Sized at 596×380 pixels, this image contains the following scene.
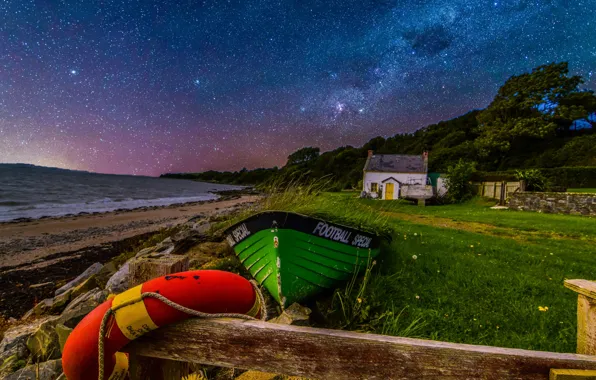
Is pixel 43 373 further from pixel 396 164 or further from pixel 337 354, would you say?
pixel 396 164

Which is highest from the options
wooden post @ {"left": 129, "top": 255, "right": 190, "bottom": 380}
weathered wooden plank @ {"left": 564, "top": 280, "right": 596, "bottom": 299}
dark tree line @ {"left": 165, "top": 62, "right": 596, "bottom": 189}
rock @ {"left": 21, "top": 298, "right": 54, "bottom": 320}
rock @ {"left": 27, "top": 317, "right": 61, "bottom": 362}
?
dark tree line @ {"left": 165, "top": 62, "right": 596, "bottom": 189}

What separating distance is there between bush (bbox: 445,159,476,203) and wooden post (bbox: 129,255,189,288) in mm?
24411

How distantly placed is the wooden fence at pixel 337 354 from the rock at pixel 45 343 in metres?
2.76

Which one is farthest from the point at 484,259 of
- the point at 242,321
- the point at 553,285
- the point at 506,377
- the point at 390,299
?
the point at 242,321

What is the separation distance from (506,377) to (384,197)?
30.1m

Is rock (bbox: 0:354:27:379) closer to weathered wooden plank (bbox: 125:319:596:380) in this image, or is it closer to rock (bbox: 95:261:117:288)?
weathered wooden plank (bbox: 125:319:596:380)

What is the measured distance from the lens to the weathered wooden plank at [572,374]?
1.43m

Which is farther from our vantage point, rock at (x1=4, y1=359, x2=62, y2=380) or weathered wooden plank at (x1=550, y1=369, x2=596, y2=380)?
rock at (x1=4, y1=359, x2=62, y2=380)

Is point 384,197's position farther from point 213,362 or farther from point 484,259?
point 213,362

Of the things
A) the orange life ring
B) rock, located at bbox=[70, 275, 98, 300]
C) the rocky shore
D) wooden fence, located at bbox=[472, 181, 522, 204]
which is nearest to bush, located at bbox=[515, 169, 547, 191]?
wooden fence, located at bbox=[472, 181, 522, 204]

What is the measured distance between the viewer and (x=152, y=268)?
2338 mm

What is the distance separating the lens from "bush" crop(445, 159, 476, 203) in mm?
22594

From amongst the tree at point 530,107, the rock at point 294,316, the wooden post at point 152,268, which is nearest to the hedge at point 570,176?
the tree at point 530,107

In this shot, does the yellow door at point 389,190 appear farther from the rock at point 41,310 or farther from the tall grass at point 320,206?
the rock at point 41,310
